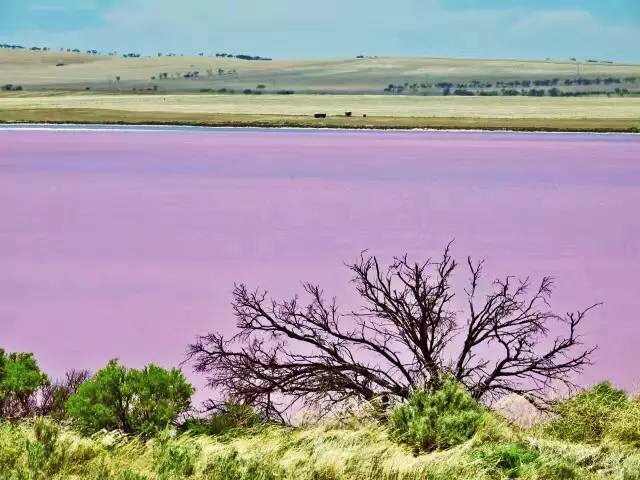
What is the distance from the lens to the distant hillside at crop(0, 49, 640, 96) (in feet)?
450

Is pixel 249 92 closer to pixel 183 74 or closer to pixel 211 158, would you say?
pixel 183 74

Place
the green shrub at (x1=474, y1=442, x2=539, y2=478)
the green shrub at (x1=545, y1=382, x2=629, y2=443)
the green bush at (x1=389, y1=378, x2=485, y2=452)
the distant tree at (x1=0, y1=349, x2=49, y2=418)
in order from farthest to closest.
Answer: the distant tree at (x1=0, y1=349, x2=49, y2=418)
the green shrub at (x1=545, y1=382, x2=629, y2=443)
the green bush at (x1=389, y1=378, x2=485, y2=452)
the green shrub at (x1=474, y1=442, x2=539, y2=478)

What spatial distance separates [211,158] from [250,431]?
126ft

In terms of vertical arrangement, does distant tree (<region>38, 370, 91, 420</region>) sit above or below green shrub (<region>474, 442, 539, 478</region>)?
above

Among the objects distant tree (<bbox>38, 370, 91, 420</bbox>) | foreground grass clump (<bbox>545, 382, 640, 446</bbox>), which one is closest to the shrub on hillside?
distant tree (<bbox>38, 370, 91, 420</bbox>)

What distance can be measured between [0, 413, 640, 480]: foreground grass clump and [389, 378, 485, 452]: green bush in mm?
101

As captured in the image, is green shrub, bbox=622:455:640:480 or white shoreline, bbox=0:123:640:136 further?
white shoreline, bbox=0:123:640:136

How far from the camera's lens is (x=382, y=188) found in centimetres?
3491

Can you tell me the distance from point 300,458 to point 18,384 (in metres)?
2.95

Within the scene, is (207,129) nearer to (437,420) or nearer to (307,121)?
(307,121)

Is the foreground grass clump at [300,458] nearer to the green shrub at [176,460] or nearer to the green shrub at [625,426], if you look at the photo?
the green shrub at [176,460]

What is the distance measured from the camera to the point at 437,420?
23.7 ft

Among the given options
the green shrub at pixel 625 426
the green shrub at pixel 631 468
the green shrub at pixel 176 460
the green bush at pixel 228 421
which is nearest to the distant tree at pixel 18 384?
the green bush at pixel 228 421

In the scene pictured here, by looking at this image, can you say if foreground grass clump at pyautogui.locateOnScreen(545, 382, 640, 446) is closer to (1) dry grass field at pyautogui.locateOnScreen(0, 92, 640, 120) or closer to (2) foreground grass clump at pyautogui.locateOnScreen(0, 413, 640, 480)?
(2) foreground grass clump at pyautogui.locateOnScreen(0, 413, 640, 480)
